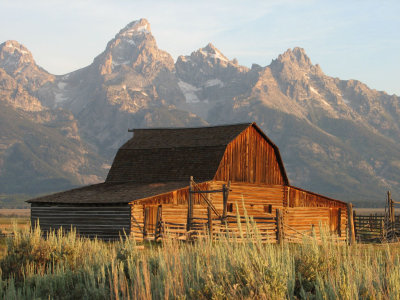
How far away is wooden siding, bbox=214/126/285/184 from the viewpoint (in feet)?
116

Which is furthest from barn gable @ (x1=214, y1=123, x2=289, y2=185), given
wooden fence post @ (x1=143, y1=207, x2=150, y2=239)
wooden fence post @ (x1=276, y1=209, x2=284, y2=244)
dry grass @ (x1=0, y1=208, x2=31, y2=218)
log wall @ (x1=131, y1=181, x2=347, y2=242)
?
dry grass @ (x1=0, y1=208, x2=31, y2=218)

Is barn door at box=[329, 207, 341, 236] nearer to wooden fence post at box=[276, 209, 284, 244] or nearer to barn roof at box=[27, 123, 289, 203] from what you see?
barn roof at box=[27, 123, 289, 203]

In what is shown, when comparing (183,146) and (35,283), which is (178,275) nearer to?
(35,283)

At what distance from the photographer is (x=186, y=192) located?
31.7 m

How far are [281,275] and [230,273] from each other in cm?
78

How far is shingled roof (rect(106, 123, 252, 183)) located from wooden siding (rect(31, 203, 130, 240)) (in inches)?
244

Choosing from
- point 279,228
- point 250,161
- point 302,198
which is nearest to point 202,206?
point 250,161

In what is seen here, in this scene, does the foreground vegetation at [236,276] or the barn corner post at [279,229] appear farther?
the barn corner post at [279,229]

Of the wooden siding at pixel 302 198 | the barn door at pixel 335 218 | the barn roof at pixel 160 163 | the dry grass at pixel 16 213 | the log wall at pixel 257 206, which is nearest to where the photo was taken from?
the log wall at pixel 257 206

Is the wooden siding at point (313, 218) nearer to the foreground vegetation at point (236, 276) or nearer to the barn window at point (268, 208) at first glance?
the barn window at point (268, 208)

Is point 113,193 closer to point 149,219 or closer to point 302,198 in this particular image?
point 149,219

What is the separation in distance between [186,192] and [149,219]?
273 cm

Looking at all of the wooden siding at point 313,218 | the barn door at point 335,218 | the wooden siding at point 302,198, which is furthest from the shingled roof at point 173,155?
the barn door at point 335,218

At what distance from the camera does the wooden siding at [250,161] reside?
1394 inches
